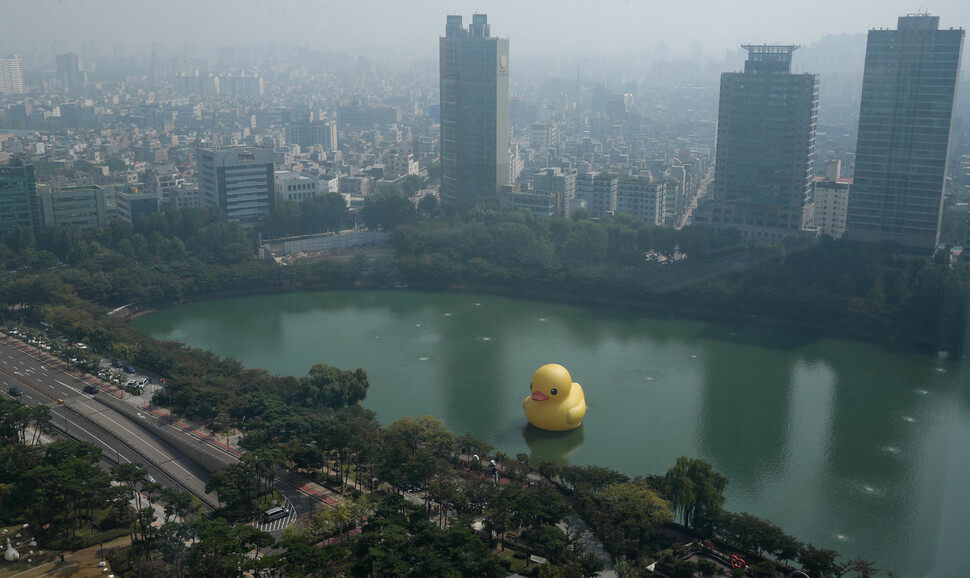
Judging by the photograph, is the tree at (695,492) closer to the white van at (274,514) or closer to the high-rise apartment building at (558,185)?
the white van at (274,514)

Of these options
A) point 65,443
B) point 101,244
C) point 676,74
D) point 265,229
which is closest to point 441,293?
point 265,229

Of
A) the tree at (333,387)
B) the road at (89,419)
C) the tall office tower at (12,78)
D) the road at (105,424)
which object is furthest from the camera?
the tall office tower at (12,78)

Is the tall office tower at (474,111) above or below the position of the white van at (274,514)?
above

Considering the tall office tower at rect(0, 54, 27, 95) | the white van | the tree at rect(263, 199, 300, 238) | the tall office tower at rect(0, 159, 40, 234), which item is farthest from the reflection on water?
the tall office tower at rect(0, 54, 27, 95)

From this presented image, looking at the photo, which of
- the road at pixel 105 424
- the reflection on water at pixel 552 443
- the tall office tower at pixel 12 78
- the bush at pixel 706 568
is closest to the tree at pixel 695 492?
the bush at pixel 706 568

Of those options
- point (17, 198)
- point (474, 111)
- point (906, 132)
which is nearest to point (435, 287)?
point (474, 111)

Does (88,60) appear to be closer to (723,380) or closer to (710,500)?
(723,380)
